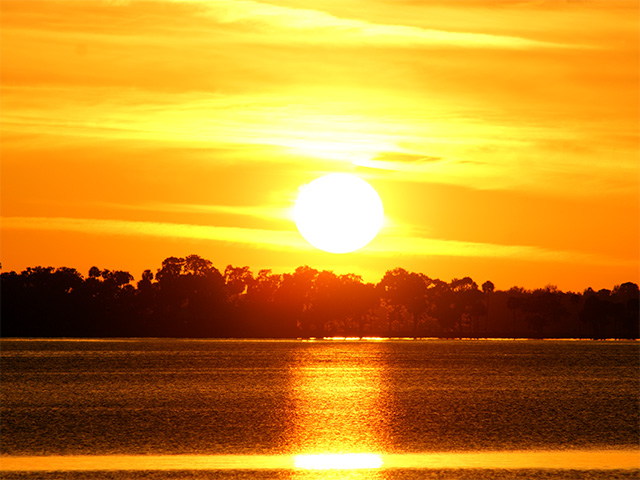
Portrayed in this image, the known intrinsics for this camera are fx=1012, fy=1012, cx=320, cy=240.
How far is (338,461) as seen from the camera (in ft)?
161

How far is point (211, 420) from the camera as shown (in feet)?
231

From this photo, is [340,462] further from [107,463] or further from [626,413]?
[626,413]

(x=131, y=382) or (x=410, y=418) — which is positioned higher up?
(x=131, y=382)

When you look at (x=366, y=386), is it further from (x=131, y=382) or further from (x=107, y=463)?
(x=107, y=463)

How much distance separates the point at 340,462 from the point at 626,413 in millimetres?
39442

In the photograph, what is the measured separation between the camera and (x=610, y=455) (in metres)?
52.5

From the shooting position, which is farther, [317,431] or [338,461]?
[317,431]

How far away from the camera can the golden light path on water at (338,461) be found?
47406 mm

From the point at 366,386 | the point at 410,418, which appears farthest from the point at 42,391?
the point at 410,418

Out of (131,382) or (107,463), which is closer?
(107,463)

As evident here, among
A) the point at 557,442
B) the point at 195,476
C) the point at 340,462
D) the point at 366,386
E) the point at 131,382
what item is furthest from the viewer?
the point at 131,382

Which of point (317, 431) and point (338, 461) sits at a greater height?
point (317, 431)

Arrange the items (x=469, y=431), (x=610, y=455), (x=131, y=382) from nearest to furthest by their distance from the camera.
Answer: (x=610, y=455) → (x=469, y=431) → (x=131, y=382)

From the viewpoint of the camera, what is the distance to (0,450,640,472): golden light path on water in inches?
1866
